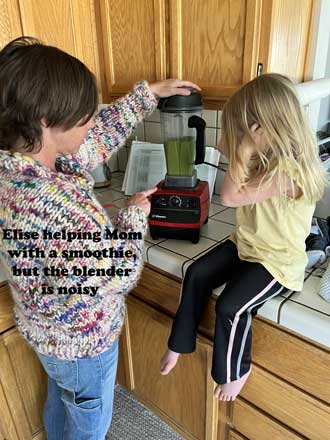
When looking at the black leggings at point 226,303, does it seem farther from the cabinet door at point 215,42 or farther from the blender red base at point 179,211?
the cabinet door at point 215,42

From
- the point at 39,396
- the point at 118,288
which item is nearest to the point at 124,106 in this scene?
the point at 118,288

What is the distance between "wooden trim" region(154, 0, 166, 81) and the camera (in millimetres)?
1169

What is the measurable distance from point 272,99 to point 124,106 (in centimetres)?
51

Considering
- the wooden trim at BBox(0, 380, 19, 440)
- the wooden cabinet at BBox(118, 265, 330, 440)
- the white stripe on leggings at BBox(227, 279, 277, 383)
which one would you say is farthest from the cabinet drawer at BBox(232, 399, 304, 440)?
the wooden trim at BBox(0, 380, 19, 440)

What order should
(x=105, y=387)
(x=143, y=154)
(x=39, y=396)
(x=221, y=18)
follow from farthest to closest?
(x=143, y=154) → (x=39, y=396) → (x=221, y=18) → (x=105, y=387)

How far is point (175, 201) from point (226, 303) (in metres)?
0.34

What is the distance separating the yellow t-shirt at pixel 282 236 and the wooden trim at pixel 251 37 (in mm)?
449

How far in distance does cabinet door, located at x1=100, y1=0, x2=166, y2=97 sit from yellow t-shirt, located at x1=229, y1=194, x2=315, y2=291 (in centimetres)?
66

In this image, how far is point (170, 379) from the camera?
1.22 meters

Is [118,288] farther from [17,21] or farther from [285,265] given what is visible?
[17,21]

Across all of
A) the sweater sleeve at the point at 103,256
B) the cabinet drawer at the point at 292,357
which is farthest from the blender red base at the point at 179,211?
the cabinet drawer at the point at 292,357

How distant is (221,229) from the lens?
113cm

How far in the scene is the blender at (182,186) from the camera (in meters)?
1.03

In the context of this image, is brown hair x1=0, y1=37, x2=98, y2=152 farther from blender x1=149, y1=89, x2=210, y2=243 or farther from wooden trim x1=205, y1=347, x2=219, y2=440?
wooden trim x1=205, y1=347, x2=219, y2=440
